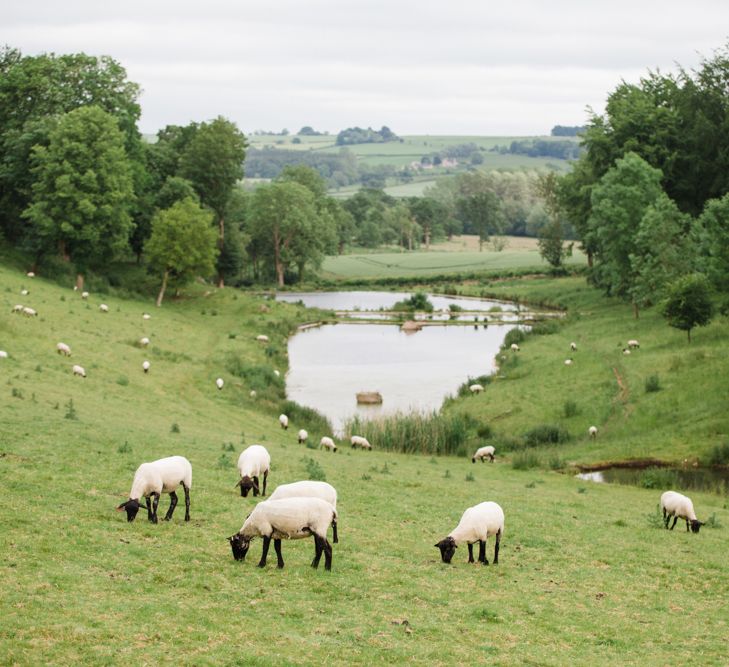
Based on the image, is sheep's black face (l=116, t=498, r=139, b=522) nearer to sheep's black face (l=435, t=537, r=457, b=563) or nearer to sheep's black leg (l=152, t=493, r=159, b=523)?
sheep's black leg (l=152, t=493, r=159, b=523)

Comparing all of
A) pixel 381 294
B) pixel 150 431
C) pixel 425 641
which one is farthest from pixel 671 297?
pixel 381 294

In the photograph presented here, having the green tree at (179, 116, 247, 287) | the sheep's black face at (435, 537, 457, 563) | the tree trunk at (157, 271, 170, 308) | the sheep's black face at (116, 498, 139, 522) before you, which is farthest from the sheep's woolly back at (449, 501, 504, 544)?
the green tree at (179, 116, 247, 287)

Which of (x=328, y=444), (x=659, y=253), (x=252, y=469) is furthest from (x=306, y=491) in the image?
(x=659, y=253)

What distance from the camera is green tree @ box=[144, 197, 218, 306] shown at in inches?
3125

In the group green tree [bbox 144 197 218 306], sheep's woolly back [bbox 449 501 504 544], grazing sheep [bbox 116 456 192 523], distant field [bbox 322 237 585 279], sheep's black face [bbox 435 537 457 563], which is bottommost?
sheep's black face [bbox 435 537 457 563]

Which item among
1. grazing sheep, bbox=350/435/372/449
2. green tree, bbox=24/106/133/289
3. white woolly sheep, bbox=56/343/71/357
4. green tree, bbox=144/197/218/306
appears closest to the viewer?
grazing sheep, bbox=350/435/372/449

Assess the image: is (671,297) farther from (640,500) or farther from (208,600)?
(208,600)

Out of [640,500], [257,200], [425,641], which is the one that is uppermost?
[257,200]

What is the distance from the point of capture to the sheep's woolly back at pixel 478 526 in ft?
67.2

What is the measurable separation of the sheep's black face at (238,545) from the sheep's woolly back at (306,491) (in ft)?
5.00

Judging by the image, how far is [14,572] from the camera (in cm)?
1628

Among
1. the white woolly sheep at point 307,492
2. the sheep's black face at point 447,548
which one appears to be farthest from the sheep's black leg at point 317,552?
the sheep's black face at point 447,548

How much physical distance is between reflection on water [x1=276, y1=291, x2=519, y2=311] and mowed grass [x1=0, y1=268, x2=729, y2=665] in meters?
71.2

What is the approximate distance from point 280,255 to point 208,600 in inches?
4354
